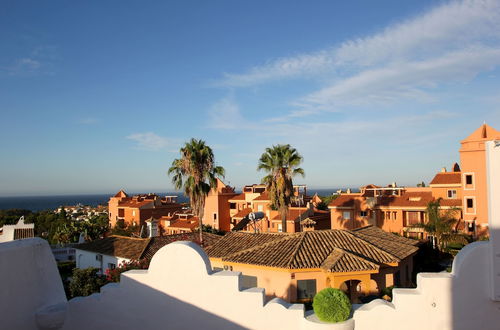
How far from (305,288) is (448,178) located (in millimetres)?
32029

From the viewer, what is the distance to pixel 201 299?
214 inches

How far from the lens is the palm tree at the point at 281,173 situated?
31094 mm

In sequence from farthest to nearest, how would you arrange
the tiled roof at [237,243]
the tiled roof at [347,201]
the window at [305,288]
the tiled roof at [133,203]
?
1. the tiled roof at [133,203]
2. the tiled roof at [347,201]
3. the tiled roof at [237,243]
4. the window at [305,288]

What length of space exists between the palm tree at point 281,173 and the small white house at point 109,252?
1104cm

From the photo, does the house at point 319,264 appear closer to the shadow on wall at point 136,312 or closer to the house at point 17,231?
the shadow on wall at point 136,312

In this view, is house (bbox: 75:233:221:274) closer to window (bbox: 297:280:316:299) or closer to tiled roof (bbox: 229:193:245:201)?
window (bbox: 297:280:316:299)

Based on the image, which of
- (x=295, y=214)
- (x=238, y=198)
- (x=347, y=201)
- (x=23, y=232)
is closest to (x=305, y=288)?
(x=23, y=232)

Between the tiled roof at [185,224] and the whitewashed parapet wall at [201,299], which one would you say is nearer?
the whitewashed parapet wall at [201,299]

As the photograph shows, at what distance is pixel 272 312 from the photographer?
5.18 meters

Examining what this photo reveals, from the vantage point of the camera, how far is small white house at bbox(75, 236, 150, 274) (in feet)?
85.8

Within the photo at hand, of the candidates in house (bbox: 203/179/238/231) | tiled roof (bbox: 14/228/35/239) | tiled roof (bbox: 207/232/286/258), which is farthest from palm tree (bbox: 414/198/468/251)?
tiled roof (bbox: 14/228/35/239)

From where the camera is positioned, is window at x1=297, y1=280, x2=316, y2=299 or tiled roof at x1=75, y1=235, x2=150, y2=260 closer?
window at x1=297, y1=280, x2=316, y2=299

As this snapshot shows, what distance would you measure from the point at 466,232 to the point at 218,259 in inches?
1123

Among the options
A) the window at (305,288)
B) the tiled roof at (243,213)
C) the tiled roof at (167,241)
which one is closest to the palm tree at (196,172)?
the tiled roof at (167,241)
